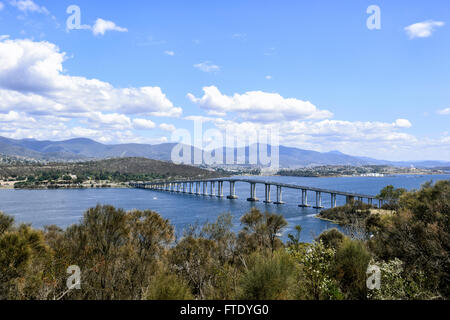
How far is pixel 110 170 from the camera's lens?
155 metres

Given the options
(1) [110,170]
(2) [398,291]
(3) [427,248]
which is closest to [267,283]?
(2) [398,291]

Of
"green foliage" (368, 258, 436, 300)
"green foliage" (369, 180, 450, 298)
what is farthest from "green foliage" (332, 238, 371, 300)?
"green foliage" (369, 180, 450, 298)

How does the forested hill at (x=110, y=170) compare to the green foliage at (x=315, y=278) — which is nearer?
the green foliage at (x=315, y=278)

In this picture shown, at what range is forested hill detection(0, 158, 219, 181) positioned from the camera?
5290 inches

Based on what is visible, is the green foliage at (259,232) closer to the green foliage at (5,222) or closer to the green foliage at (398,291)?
the green foliage at (398,291)

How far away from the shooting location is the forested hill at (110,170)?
134 m

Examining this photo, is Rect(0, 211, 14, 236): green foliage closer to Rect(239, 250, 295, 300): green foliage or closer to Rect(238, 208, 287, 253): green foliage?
Rect(239, 250, 295, 300): green foliage

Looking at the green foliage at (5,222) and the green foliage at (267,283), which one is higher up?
the green foliage at (5,222)

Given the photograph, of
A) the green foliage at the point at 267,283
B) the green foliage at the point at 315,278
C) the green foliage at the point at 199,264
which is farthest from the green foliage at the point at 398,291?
the green foliage at the point at 267,283
